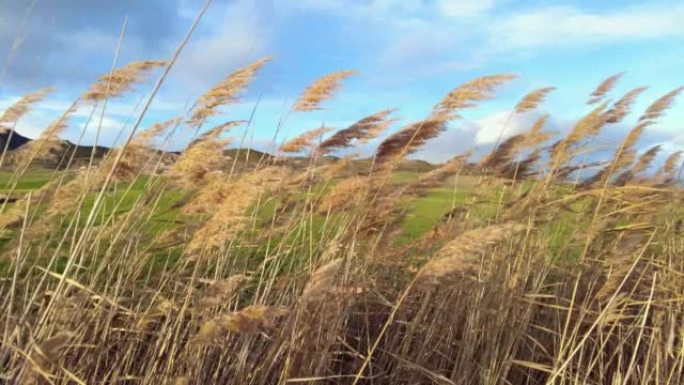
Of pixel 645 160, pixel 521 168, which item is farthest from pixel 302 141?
pixel 645 160

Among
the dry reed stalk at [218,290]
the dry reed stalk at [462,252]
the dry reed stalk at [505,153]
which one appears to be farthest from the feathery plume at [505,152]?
the dry reed stalk at [218,290]

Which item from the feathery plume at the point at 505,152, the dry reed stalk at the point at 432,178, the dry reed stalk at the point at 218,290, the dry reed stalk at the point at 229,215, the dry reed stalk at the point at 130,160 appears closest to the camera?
the dry reed stalk at the point at 218,290

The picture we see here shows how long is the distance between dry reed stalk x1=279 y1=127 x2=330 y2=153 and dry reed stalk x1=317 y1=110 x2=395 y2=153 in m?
0.14

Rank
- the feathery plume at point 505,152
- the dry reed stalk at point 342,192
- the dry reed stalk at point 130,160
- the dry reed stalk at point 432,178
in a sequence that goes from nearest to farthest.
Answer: the dry reed stalk at point 130,160 < the dry reed stalk at point 342,192 < the dry reed stalk at point 432,178 < the feathery plume at point 505,152

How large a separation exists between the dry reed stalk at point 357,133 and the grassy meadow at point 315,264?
1cm

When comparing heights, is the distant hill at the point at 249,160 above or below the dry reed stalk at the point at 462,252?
above

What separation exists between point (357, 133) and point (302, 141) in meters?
0.35

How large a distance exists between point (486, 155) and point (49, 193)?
266 cm

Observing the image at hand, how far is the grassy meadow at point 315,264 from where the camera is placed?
9.45 ft

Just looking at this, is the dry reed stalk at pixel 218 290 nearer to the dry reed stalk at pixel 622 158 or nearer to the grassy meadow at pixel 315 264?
the grassy meadow at pixel 315 264

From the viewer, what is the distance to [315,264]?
353 cm

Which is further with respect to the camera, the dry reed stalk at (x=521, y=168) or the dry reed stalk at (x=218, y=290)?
the dry reed stalk at (x=521, y=168)

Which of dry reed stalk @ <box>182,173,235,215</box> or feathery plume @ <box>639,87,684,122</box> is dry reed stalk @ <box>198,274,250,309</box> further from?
feathery plume @ <box>639,87,684,122</box>

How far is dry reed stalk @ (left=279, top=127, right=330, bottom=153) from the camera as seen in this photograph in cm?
387
